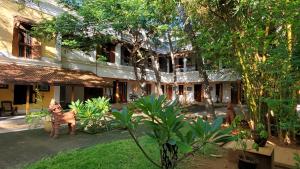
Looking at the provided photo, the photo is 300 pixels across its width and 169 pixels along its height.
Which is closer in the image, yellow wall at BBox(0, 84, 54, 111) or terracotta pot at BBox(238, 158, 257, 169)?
terracotta pot at BBox(238, 158, 257, 169)

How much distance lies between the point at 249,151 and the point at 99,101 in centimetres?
641

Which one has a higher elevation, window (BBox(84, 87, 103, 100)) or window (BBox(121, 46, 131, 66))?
window (BBox(121, 46, 131, 66))

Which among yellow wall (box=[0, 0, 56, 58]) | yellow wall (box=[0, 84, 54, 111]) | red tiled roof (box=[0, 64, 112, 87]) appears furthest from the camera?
yellow wall (box=[0, 84, 54, 111])

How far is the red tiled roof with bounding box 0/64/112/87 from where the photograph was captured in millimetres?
12909

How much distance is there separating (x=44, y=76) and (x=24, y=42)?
2721 millimetres

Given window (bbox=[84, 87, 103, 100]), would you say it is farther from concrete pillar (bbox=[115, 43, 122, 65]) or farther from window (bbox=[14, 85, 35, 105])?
window (bbox=[14, 85, 35, 105])

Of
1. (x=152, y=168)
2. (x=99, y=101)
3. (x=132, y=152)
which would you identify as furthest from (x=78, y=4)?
(x=152, y=168)

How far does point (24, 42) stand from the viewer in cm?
1556

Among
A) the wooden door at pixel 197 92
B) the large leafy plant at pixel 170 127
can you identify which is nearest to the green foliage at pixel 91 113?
the large leafy plant at pixel 170 127

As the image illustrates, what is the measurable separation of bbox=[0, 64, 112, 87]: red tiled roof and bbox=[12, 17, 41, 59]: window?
93 cm

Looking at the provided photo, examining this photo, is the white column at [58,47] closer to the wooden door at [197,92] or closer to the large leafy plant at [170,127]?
the large leafy plant at [170,127]

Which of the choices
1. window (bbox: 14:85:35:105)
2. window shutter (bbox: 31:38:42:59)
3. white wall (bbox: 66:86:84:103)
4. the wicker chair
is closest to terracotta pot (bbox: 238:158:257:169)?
the wicker chair

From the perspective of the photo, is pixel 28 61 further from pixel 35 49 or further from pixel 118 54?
pixel 118 54

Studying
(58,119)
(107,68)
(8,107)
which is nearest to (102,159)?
(58,119)
